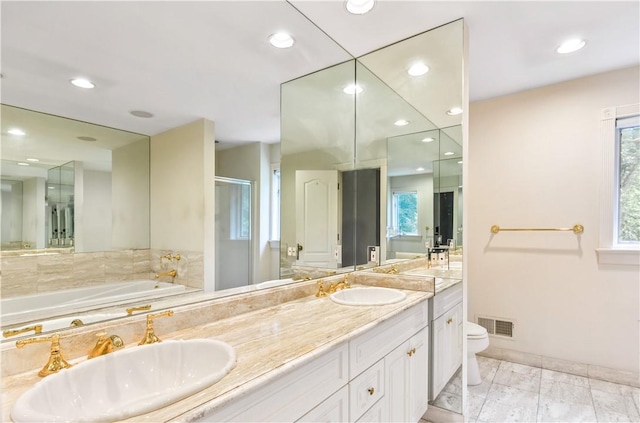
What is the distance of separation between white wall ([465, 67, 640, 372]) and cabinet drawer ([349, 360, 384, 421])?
143 centimetres

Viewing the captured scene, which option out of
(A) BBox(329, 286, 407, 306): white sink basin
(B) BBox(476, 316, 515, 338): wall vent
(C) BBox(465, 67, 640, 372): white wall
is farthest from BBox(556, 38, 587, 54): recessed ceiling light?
(B) BBox(476, 316, 515, 338): wall vent

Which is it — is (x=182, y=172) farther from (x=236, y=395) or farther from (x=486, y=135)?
(x=486, y=135)

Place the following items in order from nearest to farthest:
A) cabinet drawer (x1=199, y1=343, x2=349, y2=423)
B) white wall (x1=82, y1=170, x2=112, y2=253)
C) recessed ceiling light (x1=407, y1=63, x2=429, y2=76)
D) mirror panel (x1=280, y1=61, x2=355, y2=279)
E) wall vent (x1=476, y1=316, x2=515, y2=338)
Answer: cabinet drawer (x1=199, y1=343, x2=349, y2=423) < white wall (x1=82, y1=170, x2=112, y2=253) < mirror panel (x1=280, y1=61, x2=355, y2=279) < recessed ceiling light (x1=407, y1=63, x2=429, y2=76) < wall vent (x1=476, y1=316, x2=515, y2=338)

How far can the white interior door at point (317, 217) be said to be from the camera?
6.51 ft

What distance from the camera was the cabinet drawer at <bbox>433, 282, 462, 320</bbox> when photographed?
2.00 m

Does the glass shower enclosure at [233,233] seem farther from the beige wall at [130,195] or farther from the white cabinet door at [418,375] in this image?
the white cabinet door at [418,375]

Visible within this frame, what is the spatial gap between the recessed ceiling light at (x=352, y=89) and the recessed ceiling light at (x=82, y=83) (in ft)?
5.42

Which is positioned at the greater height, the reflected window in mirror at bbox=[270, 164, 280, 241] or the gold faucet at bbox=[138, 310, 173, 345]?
the reflected window in mirror at bbox=[270, 164, 280, 241]

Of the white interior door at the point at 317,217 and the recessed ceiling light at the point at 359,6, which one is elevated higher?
the recessed ceiling light at the point at 359,6

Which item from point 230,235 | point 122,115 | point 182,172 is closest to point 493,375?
point 230,235

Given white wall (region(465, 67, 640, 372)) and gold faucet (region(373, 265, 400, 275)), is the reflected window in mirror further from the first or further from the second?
white wall (region(465, 67, 640, 372))

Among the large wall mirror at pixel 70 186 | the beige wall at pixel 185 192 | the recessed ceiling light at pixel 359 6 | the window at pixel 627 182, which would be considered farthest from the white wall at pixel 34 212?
the window at pixel 627 182

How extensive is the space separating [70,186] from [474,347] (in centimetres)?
261

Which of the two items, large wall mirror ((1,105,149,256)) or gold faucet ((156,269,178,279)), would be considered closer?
large wall mirror ((1,105,149,256))
